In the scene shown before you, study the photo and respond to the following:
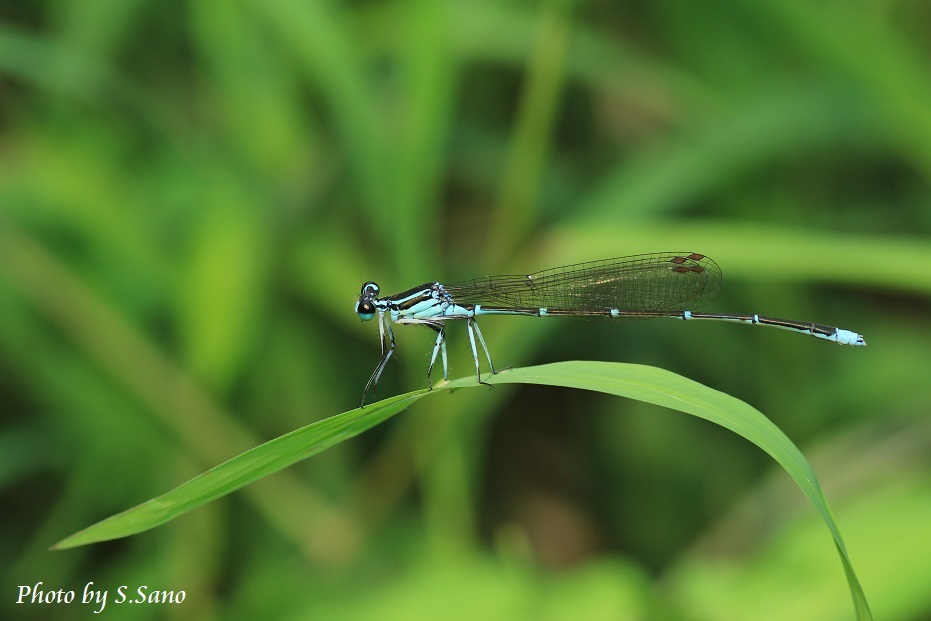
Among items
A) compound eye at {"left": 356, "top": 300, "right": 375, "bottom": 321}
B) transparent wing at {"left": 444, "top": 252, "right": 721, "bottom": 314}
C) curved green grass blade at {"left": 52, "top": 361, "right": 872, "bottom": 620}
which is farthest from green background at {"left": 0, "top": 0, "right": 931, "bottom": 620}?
curved green grass blade at {"left": 52, "top": 361, "right": 872, "bottom": 620}

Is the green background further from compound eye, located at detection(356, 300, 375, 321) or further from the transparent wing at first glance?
compound eye, located at detection(356, 300, 375, 321)

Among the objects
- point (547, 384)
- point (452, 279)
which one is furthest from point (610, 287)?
point (547, 384)

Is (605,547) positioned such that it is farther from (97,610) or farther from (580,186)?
(97,610)

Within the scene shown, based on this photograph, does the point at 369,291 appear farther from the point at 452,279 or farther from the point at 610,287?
the point at 452,279

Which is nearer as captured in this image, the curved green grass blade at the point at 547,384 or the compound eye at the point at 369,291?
the curved green grass blade at the point at 547,384

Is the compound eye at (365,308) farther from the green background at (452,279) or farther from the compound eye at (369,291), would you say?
the green background at (452,279)

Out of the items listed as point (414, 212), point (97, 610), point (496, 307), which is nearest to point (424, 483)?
point (496, 307)

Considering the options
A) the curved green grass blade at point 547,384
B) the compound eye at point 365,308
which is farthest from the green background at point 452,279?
the curved green grass blade at point 547,384
